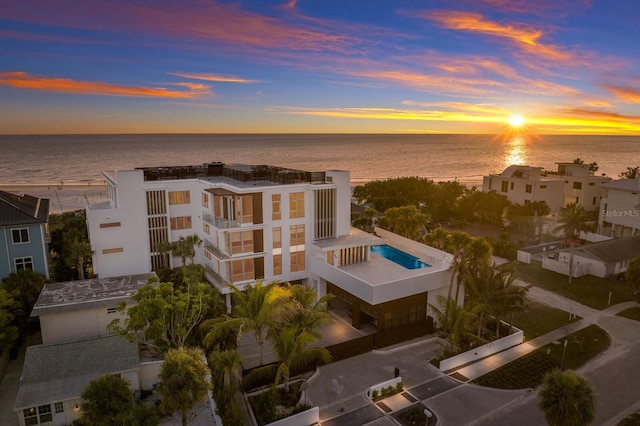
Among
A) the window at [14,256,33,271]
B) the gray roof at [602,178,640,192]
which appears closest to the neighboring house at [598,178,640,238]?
the gray roof at [602,178,640,192]

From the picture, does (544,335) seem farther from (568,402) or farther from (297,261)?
(297,261)

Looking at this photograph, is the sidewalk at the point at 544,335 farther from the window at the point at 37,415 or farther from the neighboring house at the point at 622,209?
the neighboring house at the point at 622,209

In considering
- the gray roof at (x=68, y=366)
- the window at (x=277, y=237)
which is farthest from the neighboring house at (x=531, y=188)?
the gray roof at (x=68, y=366)

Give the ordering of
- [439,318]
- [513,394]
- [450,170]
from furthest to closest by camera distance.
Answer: [450,170]
[439,318]
[513,394]

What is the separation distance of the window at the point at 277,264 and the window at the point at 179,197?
9.26 meters

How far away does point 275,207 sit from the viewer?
3056 cm

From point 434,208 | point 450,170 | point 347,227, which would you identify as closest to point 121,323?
point 347,227

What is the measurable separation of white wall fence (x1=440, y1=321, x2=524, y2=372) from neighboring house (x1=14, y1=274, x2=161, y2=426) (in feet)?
52.0

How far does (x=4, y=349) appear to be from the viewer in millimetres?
22703

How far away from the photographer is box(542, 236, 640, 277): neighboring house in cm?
3978

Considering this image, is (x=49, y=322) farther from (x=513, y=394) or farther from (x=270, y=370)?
(x=513, y=394)

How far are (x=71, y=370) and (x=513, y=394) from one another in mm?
21916

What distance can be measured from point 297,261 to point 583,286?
25.8 m

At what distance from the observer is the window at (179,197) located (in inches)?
1337
